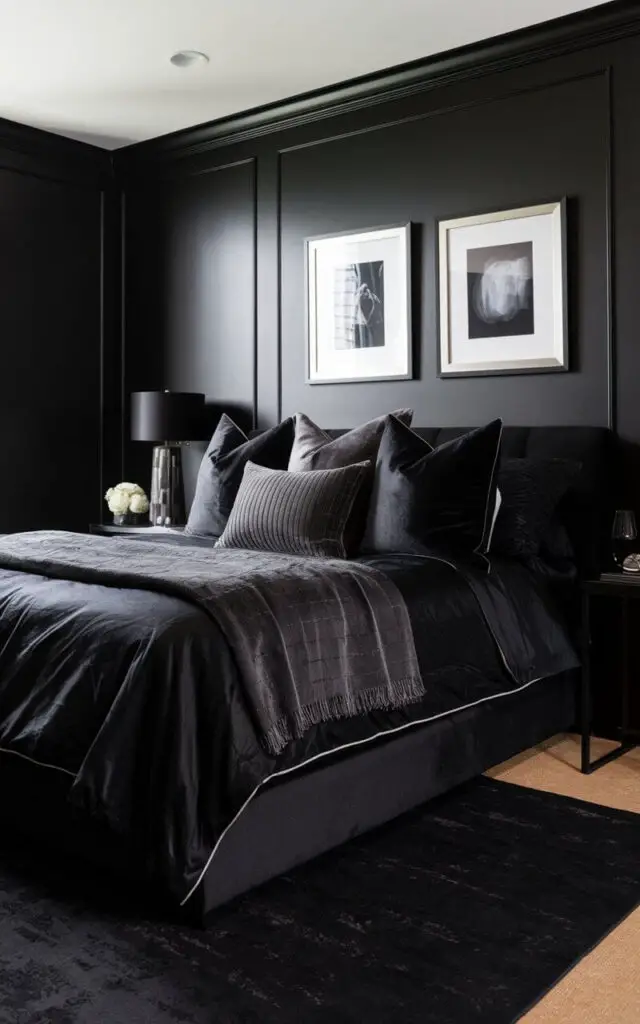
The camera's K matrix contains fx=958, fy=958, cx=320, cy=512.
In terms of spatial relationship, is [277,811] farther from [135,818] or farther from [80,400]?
[80,400]

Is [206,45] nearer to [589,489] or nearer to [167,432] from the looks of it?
[167,432]

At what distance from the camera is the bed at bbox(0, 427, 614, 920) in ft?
6.93

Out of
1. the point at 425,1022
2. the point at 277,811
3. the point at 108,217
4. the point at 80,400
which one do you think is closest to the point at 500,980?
the point at 425,1022

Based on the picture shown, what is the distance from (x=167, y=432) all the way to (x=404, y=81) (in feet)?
6.49

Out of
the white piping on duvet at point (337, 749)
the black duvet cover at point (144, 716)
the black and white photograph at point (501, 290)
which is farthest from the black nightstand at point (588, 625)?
the black and white photograph at point (501, 290)

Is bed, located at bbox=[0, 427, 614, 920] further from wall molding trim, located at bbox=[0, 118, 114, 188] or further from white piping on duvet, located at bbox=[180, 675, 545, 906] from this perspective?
wall molding trim, located at bbox=[0, 118, 114, 188]

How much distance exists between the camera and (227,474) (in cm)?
413

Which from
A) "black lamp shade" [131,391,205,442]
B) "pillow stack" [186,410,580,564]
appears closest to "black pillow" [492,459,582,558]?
"pillow stack" [186,410,580,564]

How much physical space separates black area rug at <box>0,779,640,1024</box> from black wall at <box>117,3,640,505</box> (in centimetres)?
184

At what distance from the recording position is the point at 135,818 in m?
2.11

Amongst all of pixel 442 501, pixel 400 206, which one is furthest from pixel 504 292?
pixel 442 501

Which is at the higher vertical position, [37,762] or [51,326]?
[51,326]

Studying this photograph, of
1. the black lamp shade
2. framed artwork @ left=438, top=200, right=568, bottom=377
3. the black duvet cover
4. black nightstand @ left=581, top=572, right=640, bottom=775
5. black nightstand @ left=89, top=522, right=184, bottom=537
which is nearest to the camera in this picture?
the black duvet cover

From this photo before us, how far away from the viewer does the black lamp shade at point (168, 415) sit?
15.8 ft
